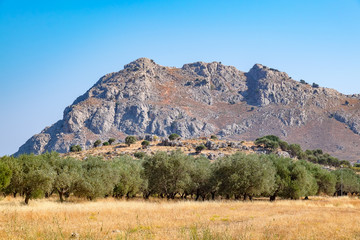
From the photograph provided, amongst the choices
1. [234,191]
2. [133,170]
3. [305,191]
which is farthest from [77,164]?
[305,191]

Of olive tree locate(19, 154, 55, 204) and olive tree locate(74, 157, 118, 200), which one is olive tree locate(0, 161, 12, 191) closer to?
olive tree locate(19, 154, 55, 204)

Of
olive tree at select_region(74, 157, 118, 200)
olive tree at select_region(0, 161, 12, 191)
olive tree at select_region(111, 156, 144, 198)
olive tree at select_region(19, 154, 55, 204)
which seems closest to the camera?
olive tree at select_region(0, 161, 12, 191)

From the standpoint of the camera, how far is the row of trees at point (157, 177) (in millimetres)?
39438

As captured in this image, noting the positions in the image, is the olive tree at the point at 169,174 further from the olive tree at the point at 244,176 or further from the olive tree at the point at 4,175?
the olive tree at the point at 4,175

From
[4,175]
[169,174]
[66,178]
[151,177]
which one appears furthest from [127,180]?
[4,175]

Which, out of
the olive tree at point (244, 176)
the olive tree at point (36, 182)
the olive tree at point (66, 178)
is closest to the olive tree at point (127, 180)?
the olive tree at point (66, 178)

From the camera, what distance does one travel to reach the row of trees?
39.4m

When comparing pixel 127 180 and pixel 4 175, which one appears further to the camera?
pixel 127 180

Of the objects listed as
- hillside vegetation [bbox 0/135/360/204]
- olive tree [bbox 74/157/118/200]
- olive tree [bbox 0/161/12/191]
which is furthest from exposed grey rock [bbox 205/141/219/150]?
olive tree [bbox 0/161/12/191]

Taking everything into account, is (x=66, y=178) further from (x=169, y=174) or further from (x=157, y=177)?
(x=169, y=174)

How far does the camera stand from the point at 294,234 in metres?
16.2

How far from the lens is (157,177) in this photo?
4956 centimetres

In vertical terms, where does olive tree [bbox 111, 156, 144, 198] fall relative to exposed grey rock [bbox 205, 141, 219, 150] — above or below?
below

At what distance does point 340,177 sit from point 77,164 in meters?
70.9
